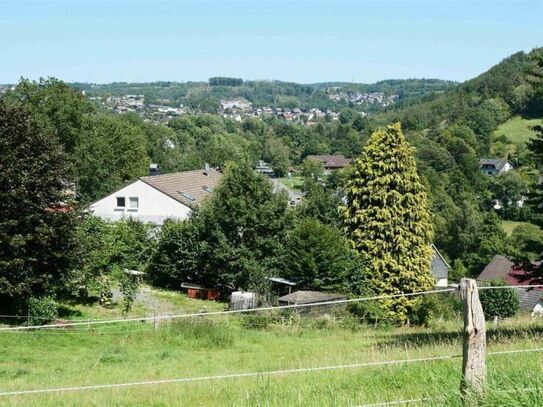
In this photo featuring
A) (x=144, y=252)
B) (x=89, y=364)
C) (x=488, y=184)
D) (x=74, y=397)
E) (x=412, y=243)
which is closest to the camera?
(x=74, y=397)

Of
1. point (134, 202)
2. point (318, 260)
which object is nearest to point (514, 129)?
point (134, 202)

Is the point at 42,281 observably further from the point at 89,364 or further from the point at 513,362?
the point at 513,362

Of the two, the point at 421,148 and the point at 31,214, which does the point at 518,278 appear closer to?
the point at 31,214

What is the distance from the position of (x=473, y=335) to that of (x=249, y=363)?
10.1m

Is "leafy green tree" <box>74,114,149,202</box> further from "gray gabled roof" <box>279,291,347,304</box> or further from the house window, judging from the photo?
"gray gabled roof" <box>279,291,347,304</box>

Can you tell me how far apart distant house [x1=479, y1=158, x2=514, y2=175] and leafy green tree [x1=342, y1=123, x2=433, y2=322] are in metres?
98.0

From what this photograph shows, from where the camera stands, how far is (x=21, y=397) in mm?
10414

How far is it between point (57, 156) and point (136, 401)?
1667 cm

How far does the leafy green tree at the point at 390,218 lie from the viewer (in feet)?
111

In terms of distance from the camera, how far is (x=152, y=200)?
49000mm

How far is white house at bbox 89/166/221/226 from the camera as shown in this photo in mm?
48531

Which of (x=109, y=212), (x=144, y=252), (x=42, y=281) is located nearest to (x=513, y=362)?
(x=42, y=281)

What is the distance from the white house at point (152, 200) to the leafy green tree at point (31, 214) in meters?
22.9

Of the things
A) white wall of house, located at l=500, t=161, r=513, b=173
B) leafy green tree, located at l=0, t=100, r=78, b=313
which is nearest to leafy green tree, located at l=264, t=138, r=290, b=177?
white wall of house, located at l=500, t=161, r=513, b=173
